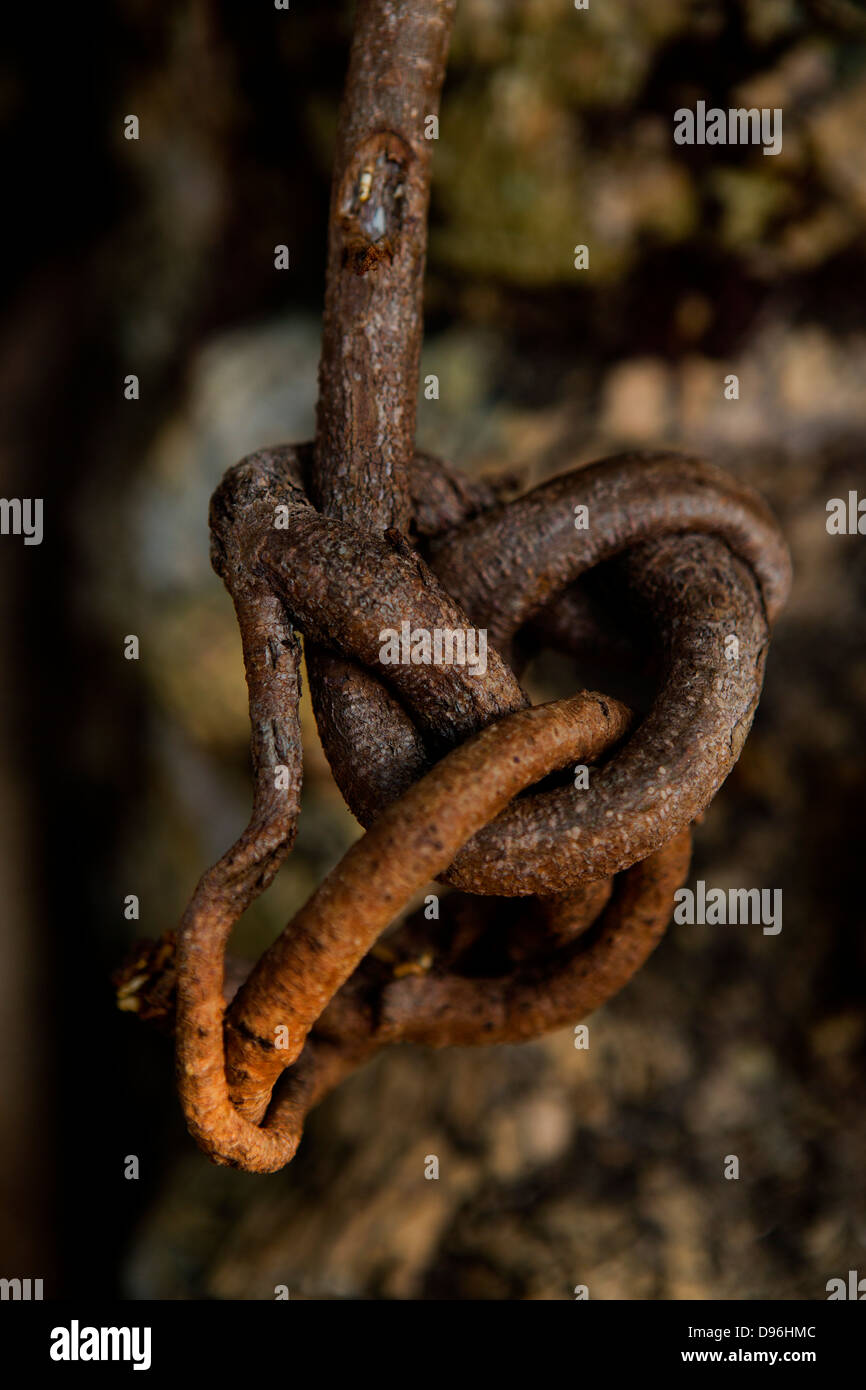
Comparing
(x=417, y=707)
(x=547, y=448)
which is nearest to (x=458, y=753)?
(x=417, y=707)

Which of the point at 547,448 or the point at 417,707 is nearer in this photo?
the point at 417,707

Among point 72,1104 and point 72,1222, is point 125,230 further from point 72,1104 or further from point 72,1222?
point 72,1222

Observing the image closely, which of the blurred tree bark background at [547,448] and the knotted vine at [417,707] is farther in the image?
the blurred tree bark background at [547,448]

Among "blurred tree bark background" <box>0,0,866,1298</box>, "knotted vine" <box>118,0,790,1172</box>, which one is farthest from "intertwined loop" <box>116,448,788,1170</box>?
"blurred tree bark background" <box>0,0,866,1298</box>

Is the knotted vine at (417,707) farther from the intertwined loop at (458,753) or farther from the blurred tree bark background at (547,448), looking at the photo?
the blurred tree bark background at (547,448)

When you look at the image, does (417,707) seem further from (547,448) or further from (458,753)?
(547,448)

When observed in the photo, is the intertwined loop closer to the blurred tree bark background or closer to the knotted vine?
the knotted vine

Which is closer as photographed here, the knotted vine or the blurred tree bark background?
the knotted vine

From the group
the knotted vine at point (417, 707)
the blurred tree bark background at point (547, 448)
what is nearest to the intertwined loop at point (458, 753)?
the knotted vine at point (417, 707)
